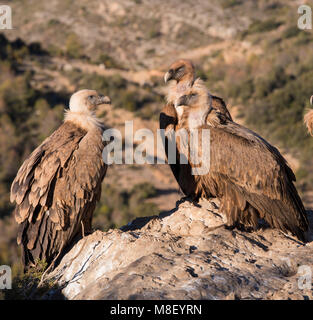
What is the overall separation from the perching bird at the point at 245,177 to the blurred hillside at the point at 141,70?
14.4 feet

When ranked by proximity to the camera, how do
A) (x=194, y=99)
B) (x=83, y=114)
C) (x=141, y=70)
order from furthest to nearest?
(x=141, y=70)
(x=83, y=114)
(x=194, y=99)

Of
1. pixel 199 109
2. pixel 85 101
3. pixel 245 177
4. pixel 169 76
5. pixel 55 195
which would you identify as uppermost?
pixel 169 76

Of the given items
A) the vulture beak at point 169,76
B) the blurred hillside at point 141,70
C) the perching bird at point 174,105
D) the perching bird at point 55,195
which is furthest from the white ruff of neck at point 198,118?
the blurred hillside at point 141,70

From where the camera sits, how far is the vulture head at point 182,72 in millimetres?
8352

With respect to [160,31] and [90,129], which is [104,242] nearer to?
[90,129]

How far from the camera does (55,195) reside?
7301mm

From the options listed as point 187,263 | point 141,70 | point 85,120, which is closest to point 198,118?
point 85,120

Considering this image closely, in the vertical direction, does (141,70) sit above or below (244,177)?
above

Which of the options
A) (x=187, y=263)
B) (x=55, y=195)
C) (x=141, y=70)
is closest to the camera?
(x=187, y=263)

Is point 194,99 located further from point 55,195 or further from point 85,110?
point 55,195

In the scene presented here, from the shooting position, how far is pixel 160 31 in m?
51.3

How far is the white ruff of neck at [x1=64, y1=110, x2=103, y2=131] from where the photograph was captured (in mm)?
7938

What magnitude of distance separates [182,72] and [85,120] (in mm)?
1903

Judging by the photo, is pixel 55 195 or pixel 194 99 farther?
pixel 194 99
